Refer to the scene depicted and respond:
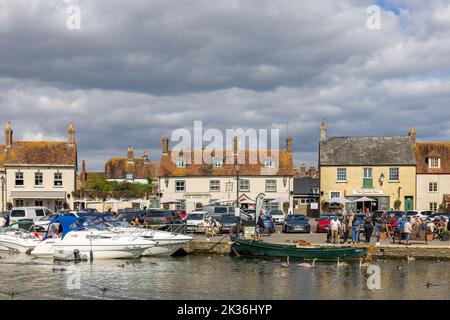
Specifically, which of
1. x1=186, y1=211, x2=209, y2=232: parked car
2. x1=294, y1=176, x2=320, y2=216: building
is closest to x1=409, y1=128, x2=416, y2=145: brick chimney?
x1=294, y1=176, x2=320, y2=216: building

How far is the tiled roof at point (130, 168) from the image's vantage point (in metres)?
97.0

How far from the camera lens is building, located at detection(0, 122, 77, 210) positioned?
68.8m

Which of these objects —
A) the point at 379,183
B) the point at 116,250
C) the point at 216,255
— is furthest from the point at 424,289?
the point at 379,183

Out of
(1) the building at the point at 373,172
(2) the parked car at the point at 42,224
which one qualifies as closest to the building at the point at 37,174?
(2) the parked car at the point at 42,224

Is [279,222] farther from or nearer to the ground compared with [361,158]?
nearer to the ground

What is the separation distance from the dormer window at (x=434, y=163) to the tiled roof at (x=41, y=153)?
38.3 m

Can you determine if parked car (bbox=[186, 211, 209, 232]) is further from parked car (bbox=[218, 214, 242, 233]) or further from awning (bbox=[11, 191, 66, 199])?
awning (bbox=[11, 191, 66, 199])

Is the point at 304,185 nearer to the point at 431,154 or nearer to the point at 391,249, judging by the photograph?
the point at 431,154

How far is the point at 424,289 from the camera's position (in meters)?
25.2

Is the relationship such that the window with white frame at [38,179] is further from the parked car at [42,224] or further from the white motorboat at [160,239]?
the white motorboat at [160,239]

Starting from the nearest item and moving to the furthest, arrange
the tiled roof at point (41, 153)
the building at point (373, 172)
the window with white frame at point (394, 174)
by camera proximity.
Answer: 1. the building at point (373, 172)
2. the window with white frame at point (394, 174)
3. the tiled roof at point (41, 153)
